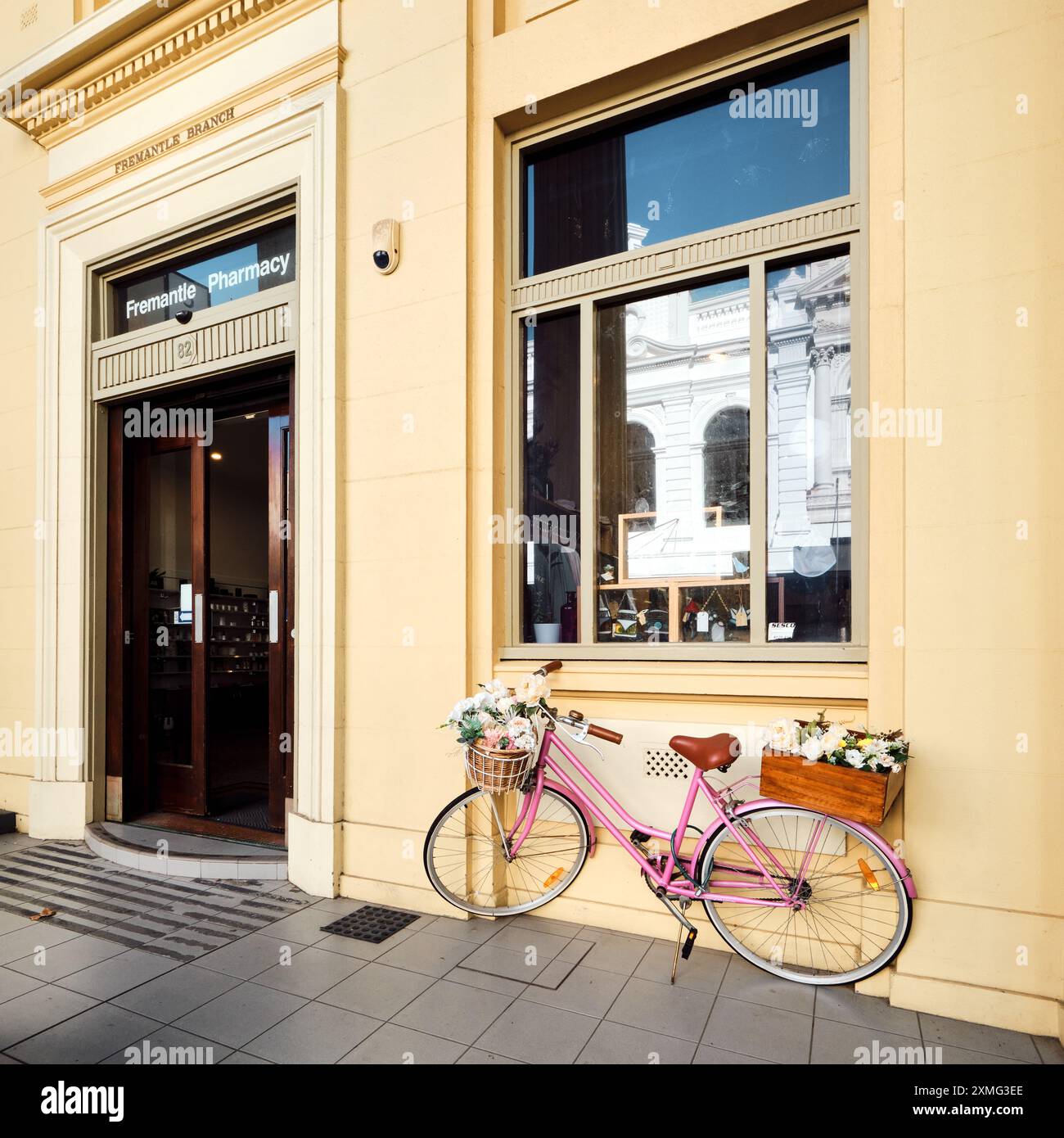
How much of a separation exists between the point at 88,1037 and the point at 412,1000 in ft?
4.02

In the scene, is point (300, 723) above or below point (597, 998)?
above

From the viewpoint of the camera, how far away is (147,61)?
5520mm

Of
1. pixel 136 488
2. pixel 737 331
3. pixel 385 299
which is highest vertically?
pixel 385 299

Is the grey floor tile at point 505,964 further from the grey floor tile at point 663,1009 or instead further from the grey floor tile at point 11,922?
the grey floor tile at point 11,922

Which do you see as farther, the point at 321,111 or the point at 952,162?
the point at 321,111

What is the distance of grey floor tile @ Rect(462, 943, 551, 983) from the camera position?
3398 millimetres

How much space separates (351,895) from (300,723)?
1.06m

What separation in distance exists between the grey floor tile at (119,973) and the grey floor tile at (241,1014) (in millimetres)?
457

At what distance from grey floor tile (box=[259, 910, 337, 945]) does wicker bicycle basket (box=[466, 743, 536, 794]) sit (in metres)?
1.20

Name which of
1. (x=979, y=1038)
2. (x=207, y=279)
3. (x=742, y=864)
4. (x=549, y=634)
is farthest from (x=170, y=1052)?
(x=207, y=279)

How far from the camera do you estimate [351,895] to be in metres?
4.44

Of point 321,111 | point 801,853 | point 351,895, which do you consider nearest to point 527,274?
point 321,111
